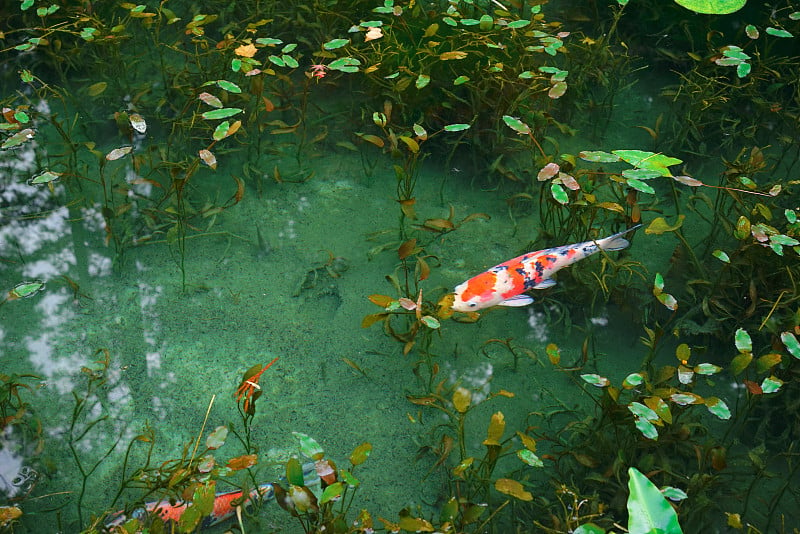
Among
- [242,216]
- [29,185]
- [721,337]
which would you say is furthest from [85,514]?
→ [721,337]

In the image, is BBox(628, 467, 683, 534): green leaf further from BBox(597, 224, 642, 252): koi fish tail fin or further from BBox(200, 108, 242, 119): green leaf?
BBox(200, 108, 242, 119): green leaf

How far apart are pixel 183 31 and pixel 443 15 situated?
145 cm

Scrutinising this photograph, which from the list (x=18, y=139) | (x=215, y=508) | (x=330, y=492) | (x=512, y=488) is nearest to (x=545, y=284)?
(x=512, y=488)

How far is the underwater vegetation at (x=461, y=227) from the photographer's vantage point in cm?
230

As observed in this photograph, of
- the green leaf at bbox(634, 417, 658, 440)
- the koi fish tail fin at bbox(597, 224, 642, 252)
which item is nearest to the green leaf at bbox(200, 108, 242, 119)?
the koi fish tail fin at bbox(597, 224, 642, 252)

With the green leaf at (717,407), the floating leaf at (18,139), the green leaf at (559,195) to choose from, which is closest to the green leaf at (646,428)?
the green leaf at (717,407)

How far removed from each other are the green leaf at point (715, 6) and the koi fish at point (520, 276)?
1389mm

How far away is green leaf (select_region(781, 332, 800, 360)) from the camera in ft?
7.50

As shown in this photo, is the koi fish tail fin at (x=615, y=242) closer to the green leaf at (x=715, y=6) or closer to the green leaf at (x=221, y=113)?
the green leaf at (x=715, y=6)

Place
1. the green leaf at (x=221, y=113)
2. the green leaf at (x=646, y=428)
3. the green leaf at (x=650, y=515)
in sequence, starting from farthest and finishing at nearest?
the green leaf at (x=221, y=113)
the green leaf at (x=646, y=428)
the green leaf at (x=650, y=515)

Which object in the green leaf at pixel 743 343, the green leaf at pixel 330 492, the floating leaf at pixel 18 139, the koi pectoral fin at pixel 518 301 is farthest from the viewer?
the floating leaf at pixel 18 139

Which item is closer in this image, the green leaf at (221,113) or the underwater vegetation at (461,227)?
the underwater vegetation at (461,227)

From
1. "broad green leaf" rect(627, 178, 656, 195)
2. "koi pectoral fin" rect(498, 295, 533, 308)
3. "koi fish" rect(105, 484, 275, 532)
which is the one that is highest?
"broad green leaf" rect(627, 178, 656, 195)

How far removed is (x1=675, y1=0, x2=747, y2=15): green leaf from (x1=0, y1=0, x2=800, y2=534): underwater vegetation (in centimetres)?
1
